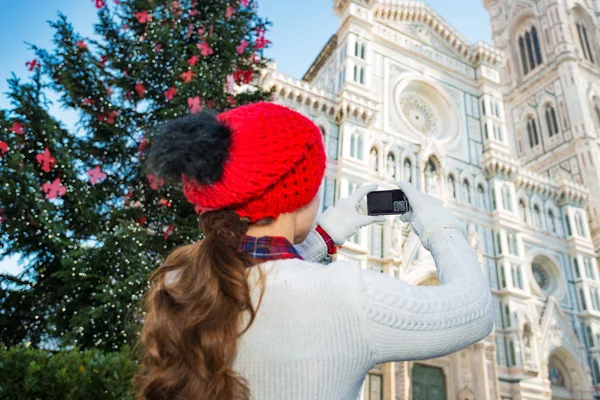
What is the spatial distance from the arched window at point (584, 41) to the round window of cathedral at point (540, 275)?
1580cm

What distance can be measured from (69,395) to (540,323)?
16544 mm

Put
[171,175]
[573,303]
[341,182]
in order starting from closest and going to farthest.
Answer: [171,175], [341,182], [573,303]

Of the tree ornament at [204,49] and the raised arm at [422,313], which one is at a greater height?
the tree ornament at [204,49]

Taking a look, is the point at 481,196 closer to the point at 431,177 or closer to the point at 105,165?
the point at 431,177

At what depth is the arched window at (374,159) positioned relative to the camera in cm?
1533

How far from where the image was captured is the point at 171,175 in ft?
4.12

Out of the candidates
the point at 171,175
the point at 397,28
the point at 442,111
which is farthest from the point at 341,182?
the point at 171,175

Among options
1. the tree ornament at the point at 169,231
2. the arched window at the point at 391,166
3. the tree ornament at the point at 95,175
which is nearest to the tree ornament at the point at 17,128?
the tree ornament at the point at 95,175

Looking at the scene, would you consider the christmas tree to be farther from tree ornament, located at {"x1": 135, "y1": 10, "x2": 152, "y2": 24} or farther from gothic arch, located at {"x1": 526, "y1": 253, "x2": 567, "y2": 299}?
gothic arch, located at {"x1": 526, "y1": 253, "x2": 567, "y2": 299}

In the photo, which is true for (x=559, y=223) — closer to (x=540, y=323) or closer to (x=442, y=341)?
(x=540, y=323)

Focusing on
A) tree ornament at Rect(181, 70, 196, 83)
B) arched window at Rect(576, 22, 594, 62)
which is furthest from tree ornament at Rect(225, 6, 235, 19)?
arched window at Rect(576, 22, 594, 62)

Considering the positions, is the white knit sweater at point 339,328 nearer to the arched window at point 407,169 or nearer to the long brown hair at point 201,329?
the long brown hair at point 201,329

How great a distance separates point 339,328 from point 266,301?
20 centimetres

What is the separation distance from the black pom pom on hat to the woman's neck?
0.20 metres
